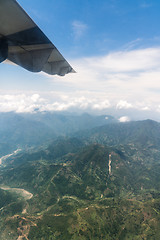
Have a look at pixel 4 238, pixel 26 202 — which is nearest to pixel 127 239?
pixel 4 238

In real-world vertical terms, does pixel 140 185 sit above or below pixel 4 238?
below

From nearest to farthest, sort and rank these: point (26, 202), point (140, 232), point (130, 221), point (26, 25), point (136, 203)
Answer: point (26, 25), point (140, 232), point (130, 221), point (136, 203), point (26, 202)

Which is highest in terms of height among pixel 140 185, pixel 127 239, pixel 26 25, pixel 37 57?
pixel 26 25

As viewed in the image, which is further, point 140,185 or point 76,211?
point 140,185

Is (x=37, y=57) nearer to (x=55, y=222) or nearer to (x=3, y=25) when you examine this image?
(x=3, y=25)

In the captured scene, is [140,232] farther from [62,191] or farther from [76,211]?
[62,191]

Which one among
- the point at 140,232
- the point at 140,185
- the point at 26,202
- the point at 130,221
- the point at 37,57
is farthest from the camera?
the point at 140,185
